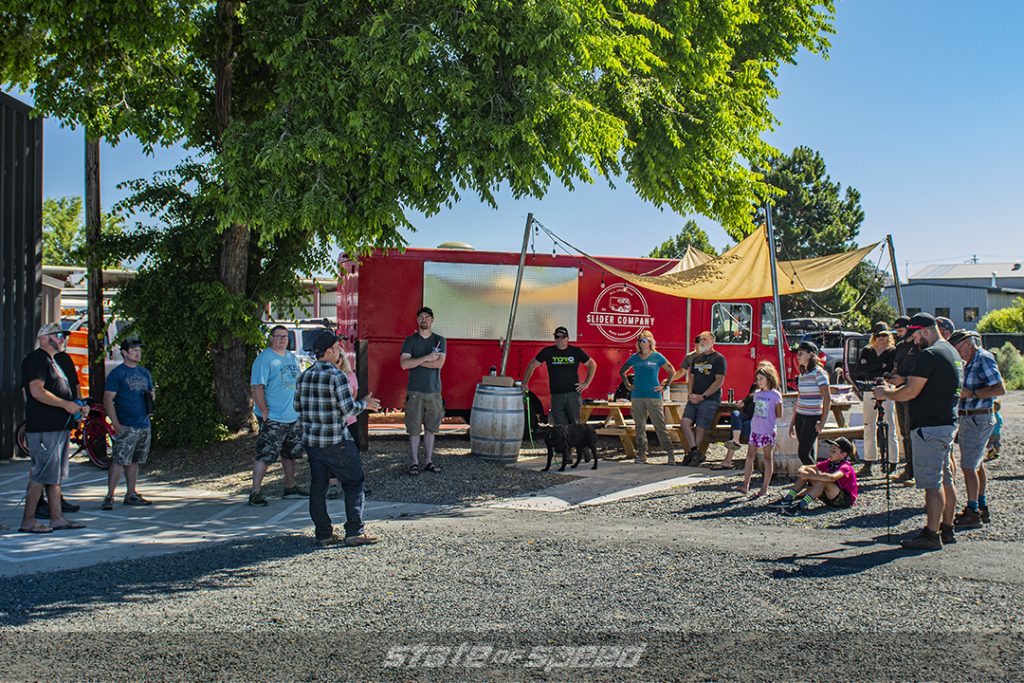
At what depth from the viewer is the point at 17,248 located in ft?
44.7

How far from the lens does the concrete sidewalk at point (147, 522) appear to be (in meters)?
7.66

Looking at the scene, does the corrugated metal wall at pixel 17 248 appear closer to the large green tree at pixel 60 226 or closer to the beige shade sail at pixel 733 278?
the beige shade sail at pixel 733 278

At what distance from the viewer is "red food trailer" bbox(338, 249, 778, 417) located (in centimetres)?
1539

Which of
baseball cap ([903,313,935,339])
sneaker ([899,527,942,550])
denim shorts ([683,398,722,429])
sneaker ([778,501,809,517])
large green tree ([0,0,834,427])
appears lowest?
sneaker ([899,527,942,550])

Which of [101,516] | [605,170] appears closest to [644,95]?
[605,170]

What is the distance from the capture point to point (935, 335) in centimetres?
793

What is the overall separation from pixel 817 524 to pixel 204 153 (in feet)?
33.4

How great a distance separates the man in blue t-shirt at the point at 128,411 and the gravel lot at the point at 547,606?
2.40 m

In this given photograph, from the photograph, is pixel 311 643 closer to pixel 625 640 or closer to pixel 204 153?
pixel 625 640

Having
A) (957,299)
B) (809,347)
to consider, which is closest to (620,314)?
(809,347)

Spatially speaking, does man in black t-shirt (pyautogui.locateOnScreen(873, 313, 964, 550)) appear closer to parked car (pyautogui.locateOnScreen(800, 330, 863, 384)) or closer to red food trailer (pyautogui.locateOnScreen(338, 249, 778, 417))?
red food trailer (pyautogui.locateOnScreen(338, 249, 778, 417))

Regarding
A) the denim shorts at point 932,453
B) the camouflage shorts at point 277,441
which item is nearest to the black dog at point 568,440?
the camouflage shorts at point 277,441

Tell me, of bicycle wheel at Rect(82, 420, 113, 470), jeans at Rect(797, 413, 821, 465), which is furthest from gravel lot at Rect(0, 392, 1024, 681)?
bicycle wheel at Rect(82, 420, 113, 470)

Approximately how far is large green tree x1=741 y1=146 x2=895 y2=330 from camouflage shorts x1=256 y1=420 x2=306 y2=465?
38.8 metres
